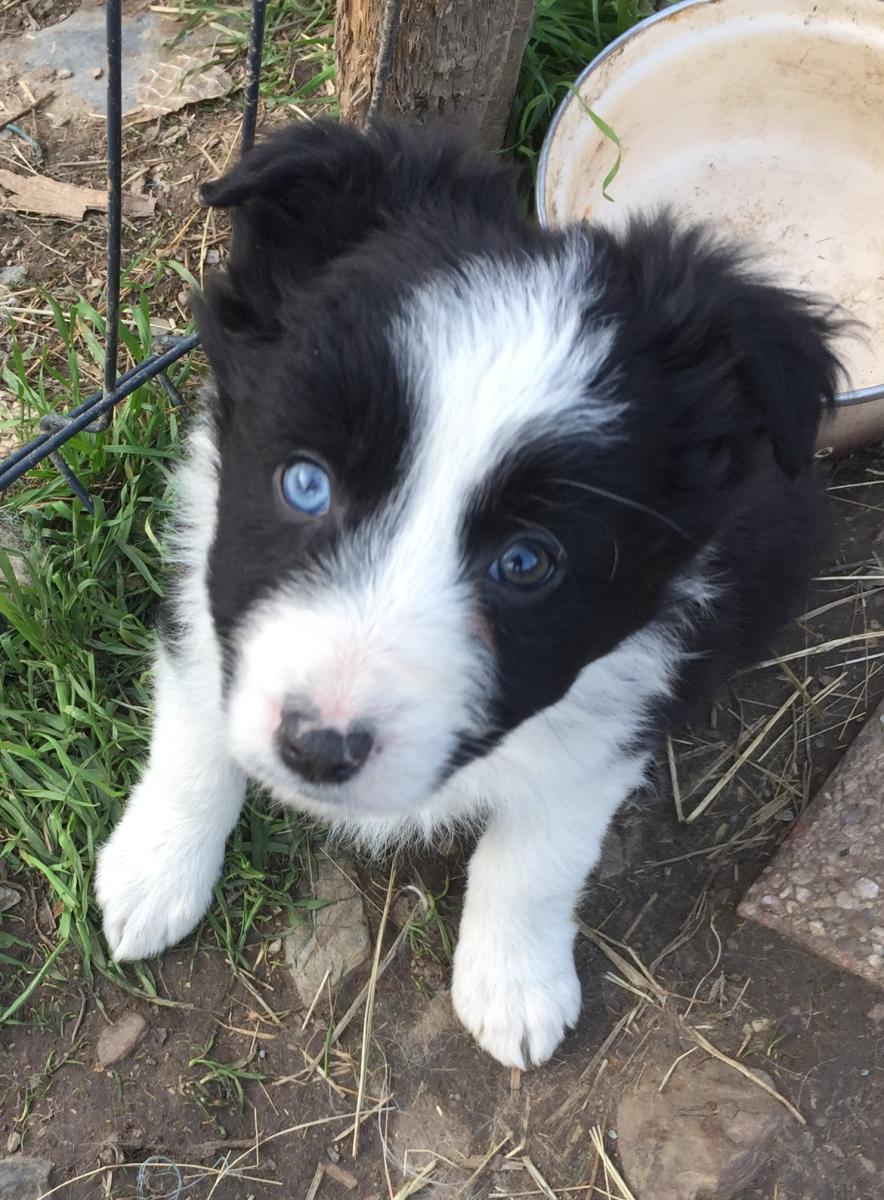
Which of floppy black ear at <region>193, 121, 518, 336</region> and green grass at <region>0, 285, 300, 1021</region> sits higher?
floppy black ear at <region>193, 121, 518, 336</region>

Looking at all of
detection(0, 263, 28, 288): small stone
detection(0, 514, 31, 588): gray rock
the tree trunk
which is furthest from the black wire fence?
detection(0, 263, 28, 288): small stone

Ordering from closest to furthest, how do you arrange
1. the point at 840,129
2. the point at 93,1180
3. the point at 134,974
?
the point at 93,1180 → the point at 134,974 → the point at 840,129

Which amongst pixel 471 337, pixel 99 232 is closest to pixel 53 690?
pixel 99 232

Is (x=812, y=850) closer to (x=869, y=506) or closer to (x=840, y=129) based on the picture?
(x=869, y=506)

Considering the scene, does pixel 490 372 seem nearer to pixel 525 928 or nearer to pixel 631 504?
pixel 631 504

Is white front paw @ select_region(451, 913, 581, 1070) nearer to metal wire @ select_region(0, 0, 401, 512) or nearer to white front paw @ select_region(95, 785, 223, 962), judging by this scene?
white front paw @ select_region(95, 785, 223, 962)

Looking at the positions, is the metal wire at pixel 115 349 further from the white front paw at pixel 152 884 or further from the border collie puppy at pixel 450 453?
the white front paw at pixel 152 884

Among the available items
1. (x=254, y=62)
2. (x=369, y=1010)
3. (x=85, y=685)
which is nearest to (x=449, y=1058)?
(x=369, y=1010)
